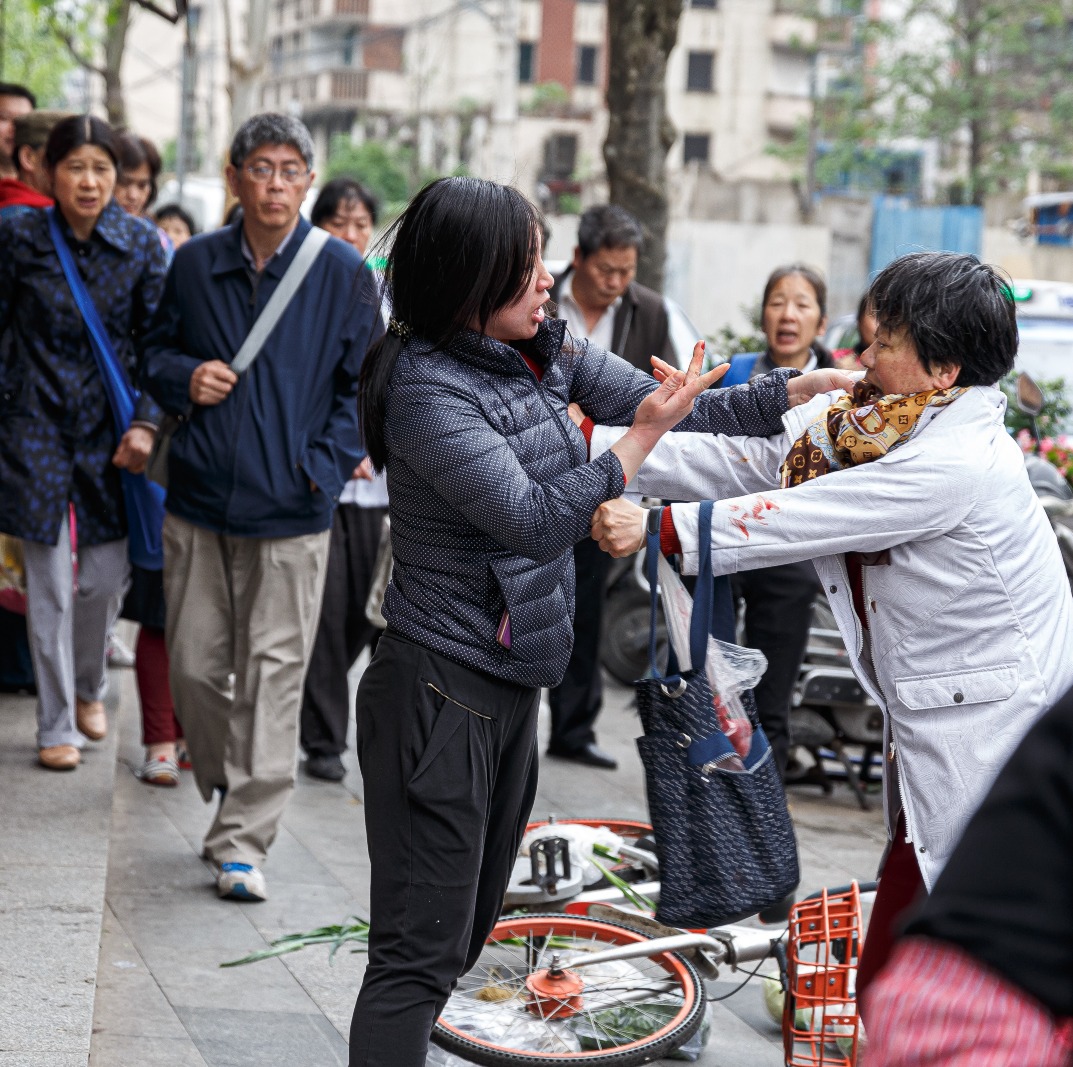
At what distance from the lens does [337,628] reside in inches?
239

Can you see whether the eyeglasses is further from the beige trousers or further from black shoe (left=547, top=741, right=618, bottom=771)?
black shoe (left=547, top=741, right=618, bottom=771)

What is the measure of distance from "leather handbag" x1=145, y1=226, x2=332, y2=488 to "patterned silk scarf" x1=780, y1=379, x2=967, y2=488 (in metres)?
2.04

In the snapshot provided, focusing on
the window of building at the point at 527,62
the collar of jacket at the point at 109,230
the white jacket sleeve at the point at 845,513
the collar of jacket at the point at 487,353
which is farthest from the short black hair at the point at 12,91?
the window of building at the point at 527,62

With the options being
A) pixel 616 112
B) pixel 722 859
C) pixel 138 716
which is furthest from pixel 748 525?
pixel 616 112

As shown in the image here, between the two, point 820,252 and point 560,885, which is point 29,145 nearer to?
point 560,885

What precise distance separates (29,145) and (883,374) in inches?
165

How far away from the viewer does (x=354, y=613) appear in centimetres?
617

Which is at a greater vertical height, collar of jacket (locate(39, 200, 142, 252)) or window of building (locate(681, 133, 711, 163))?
window of building (locate(681, 133, 711, 163))

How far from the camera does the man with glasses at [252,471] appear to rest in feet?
14.8

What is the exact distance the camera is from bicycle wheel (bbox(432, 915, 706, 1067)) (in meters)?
3.42

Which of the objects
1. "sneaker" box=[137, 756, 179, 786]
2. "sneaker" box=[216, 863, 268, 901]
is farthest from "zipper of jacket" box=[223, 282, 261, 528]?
"sneaker" box=[137, 756, 179, 786]

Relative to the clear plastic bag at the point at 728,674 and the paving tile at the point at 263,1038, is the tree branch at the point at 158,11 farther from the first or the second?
the clear plastic bag at the point at 728,674

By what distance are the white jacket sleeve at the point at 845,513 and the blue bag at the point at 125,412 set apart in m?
2.77

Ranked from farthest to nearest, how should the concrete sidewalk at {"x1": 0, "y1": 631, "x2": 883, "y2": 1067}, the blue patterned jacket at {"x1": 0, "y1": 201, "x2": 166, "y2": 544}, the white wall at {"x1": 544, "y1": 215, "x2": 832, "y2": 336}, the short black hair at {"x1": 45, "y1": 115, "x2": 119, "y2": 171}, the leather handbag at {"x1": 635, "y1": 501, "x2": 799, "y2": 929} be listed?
the white wall at {"x1": 544, "y1": 215, "x2": 832, "y2": 336}, the short black hair at {"x1": 45, "y1": 115, "x2": 119, "y2": 171}, the blue patterned jacket at {"x1": 0, "y1": 201, "x2": 166, "y2": 544}, the concrete sidewalk at {"x1": 0, "y1": 631, "x2": 883, "y2": 1067}, the leather handbag at {"x1": 635, "y1": 501, "x2": 799, "y2": 929}
